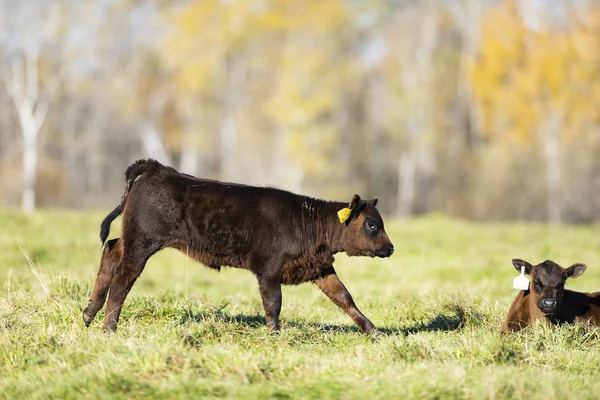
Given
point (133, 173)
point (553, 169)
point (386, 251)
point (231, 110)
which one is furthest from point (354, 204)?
point (231, 110)

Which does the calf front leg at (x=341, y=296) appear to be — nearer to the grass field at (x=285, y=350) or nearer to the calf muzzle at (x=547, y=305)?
the grass field at (x=285, y=350)

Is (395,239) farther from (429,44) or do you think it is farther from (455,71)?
(455,71)

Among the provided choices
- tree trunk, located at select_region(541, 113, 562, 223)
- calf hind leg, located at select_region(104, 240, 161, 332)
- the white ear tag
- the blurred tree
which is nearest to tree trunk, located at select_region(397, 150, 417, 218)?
tree trunk, located at select_region(541, 113, 562, 223)

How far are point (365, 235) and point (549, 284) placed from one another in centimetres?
205

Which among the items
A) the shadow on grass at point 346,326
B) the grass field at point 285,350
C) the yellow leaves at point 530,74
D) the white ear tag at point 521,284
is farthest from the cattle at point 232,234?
the yellow leaves at point 530,74

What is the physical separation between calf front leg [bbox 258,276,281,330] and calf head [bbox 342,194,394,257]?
3.38ft

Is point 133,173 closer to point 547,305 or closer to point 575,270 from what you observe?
point 547,305

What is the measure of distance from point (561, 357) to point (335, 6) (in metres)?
36.5

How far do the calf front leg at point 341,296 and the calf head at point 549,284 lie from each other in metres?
1.86

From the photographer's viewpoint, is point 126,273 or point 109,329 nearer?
point 109,329

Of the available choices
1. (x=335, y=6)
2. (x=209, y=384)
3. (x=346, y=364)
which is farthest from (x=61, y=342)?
(x=335, y=6)

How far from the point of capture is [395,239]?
23.2m

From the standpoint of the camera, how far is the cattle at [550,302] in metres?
9.00

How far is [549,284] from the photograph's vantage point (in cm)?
908
